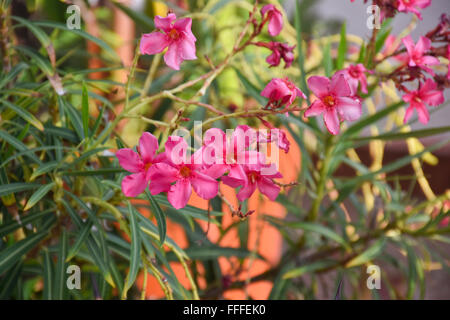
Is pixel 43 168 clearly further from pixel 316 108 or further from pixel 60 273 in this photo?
pixel 316 108

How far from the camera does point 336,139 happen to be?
85 cm

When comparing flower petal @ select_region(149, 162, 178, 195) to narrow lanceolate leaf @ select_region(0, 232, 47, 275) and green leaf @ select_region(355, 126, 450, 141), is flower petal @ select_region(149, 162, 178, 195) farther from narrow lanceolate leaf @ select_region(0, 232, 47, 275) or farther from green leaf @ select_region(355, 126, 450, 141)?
green leaf @ select_region(355, 126, 450, 141)

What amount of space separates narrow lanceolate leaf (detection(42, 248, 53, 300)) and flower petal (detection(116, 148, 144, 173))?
30 cm

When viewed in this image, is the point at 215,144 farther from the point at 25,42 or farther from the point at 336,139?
the point at 25,42

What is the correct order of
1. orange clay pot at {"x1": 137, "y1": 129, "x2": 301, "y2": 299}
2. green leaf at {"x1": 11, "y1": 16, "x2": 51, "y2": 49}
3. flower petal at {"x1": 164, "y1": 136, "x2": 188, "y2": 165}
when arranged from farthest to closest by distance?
orange clay pot at {"x1": 137, "y1": 129, "x2": 301, "y2": 299}, green leaf at {"x1": 11, "y1": 16, "x2": 51, "y2": 49}, flower petal at {"x1": 164, "y1": 136, "x2": 188, "y2": 165}

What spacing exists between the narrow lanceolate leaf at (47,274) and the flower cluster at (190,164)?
0.29 m

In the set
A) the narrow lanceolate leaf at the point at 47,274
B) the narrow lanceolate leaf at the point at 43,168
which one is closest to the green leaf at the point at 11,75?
the narrow lanceolate leaf at the point at 43,168

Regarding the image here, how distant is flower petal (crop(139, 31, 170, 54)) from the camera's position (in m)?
0.47

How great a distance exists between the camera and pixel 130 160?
0.44 metres

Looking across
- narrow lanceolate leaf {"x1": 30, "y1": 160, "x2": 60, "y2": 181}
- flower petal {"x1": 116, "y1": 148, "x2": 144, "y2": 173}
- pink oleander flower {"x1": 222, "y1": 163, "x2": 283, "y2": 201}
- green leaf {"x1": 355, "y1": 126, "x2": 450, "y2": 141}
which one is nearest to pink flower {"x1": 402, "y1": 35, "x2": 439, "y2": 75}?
green leaf {"x1": 355, "y1": 126, "x2": 450, "y2": 141}

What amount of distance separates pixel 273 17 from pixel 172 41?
0.50 ft

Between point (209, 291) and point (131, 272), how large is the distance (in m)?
0.45

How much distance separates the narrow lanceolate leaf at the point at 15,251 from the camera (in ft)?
1.94
